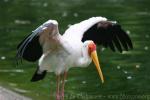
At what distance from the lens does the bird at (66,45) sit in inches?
407

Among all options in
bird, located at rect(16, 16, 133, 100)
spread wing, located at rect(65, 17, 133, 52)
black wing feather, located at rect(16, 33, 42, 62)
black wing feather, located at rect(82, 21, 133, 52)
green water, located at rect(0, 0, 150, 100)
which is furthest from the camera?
green water, located at rect(0, 0, 150, 100)

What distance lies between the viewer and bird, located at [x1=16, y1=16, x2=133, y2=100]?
10345mm

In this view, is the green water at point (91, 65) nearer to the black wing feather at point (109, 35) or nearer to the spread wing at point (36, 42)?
the black wing feather at point (109, 35)

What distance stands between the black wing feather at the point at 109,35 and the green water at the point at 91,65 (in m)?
1.18

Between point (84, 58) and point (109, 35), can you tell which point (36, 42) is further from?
point (109, 35)

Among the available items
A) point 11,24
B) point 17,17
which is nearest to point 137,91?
point 11,24

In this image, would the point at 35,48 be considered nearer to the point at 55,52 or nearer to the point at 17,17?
the point at 55,52

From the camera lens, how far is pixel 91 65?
1614 cm

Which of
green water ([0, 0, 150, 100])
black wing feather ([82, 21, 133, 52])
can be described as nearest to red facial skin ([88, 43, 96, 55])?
black wing feather ([82, 21, 133, 52])

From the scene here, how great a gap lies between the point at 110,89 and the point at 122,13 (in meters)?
12.2

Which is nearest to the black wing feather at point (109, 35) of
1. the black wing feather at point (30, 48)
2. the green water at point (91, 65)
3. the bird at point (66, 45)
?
the bird at point (66, 45)

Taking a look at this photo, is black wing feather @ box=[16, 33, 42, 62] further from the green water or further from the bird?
the green water

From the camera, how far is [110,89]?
43.6 feet

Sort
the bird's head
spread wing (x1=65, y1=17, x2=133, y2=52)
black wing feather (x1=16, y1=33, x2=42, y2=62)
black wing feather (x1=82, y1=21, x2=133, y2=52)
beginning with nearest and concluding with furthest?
black wing feather (x1=16, y1=33, x2=42, y2=62) → the bird's head → spread wing (x1=65, y1=17, x2=133, y2=52) → black wing feather (x1=82, y1=21, x2=133, y2=52)
